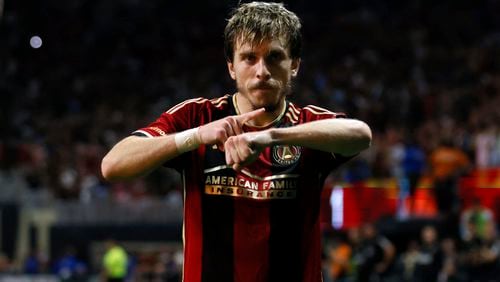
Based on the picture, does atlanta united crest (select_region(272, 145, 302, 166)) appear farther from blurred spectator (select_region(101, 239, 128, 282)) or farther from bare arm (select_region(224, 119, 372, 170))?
blurred spectator (select_region(101, 239, 128, 282))

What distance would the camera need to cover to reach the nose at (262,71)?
3.64m

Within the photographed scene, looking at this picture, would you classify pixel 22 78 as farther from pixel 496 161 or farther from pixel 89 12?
pixel 496 161

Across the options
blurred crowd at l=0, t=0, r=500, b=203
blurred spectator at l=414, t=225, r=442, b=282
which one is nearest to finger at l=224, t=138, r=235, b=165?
blurred spectator at l=414, t=225, r=442, b=282

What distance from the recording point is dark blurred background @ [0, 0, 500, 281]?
593 inches

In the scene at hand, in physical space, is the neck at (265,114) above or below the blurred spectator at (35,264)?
above

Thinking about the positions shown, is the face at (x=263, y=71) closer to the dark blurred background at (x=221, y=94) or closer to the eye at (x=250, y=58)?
the eye at (x=250, y=58)

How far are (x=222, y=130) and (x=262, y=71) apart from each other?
35 cm

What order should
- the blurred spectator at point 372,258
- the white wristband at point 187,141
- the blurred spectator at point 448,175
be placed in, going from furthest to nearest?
1. the blurred spectator at point 448,175
2. the blurred spectator at point 372,258
3. the white wristband at point 187,141

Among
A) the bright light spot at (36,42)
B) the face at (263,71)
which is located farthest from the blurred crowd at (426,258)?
the bright light spot at (36,42)

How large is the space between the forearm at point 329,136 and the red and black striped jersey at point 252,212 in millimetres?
216

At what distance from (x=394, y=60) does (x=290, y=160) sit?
18.4 m

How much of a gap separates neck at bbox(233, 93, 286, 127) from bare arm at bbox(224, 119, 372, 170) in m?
0.31

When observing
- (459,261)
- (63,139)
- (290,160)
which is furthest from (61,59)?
(290,160)

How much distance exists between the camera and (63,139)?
70.0 ft
